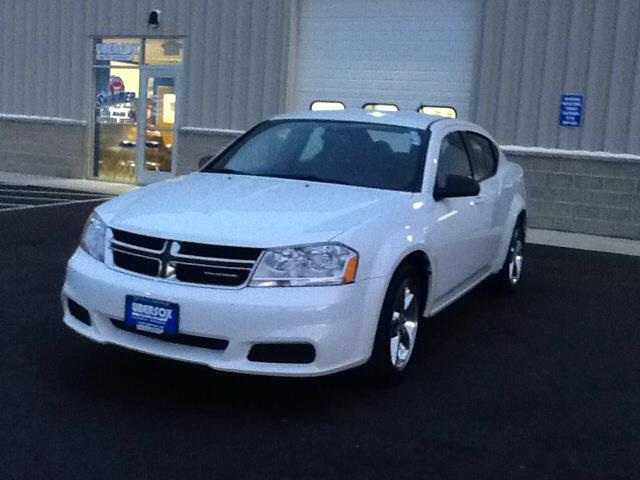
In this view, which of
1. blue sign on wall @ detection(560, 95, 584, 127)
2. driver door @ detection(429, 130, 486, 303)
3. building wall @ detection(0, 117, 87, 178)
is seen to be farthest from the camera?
building wall @ detection(0, 117, 87, 178)

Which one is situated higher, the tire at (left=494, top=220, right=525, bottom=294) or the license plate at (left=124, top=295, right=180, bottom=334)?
the license plate at (left=124, top=295, right=180, bottom=334)

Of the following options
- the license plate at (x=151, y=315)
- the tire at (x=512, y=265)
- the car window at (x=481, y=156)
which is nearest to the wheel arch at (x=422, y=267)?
the license plate at (x=151, y=315)

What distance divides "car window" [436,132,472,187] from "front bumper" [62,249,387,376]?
1464 mm

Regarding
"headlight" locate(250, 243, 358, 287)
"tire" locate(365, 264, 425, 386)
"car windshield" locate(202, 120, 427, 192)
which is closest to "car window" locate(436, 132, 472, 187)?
"car windshield" locate(202, 120, 427, 192)

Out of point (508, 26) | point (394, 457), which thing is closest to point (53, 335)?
point (394, 457)

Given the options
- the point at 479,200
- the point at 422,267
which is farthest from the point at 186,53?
the point at 422,267

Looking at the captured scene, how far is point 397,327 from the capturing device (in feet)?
16.4

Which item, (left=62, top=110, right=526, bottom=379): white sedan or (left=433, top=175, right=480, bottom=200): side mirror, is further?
(left=433, top=175, right=480, bottom=200): side mirror

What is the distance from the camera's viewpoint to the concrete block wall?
1252 cm

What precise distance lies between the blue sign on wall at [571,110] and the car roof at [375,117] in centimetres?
681

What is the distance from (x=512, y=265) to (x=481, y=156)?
121cm

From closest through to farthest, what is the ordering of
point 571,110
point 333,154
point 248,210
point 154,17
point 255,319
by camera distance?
point 255,319
point 248,210
point 333,154
point 571,110
point 154,17

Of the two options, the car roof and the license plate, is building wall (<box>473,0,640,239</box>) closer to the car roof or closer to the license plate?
the car roof

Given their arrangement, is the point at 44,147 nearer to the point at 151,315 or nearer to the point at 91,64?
the point at 91,64
